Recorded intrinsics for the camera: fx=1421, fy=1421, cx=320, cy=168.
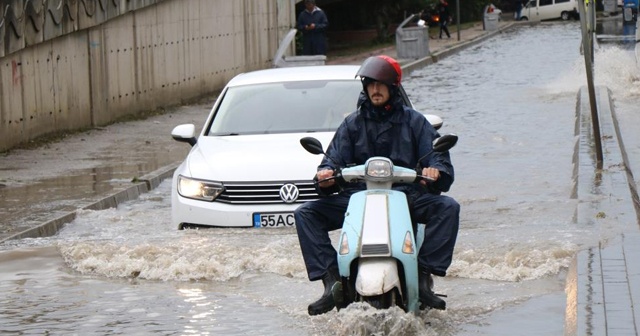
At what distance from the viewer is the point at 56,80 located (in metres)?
20.8

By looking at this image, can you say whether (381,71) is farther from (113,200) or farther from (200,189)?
(113,200)

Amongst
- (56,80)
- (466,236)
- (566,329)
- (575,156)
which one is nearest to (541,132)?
(575,156)

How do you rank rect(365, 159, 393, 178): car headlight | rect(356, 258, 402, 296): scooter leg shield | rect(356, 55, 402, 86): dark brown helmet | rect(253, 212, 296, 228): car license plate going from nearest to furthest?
rect(356, 258, 402, 296): scooter leg shield < rect(365, 159, 393, 178): car headlight < rect(356, 55, 402, 86): dark brown helmet < rect(253, 212, 296, 228): car license plate

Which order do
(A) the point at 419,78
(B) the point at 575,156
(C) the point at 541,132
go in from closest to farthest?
(B) the point at 575,156 → (C) the point at 541,132 → (A) the point at 419,78

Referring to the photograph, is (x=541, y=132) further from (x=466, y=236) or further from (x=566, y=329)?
(x=566, y=329)

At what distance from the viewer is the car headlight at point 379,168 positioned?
7258 mm

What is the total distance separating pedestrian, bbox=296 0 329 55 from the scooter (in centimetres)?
2331

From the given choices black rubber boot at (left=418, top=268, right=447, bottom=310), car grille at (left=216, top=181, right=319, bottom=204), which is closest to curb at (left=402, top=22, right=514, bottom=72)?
car grille at (left=216, top=181, right=319, bottom=204)

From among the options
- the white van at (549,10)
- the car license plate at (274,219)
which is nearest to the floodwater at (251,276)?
the car license plate at (274,219)

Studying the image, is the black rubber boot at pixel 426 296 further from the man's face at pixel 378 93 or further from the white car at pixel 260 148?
the white car at pixel 260 148

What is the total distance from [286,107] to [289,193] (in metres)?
1.75

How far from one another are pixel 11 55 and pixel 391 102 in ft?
39.9

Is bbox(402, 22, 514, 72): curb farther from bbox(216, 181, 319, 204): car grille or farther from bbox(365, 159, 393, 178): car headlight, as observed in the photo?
bbox(365, 159, 393, 178): car headlight

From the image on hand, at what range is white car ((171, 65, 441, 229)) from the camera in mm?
10820
